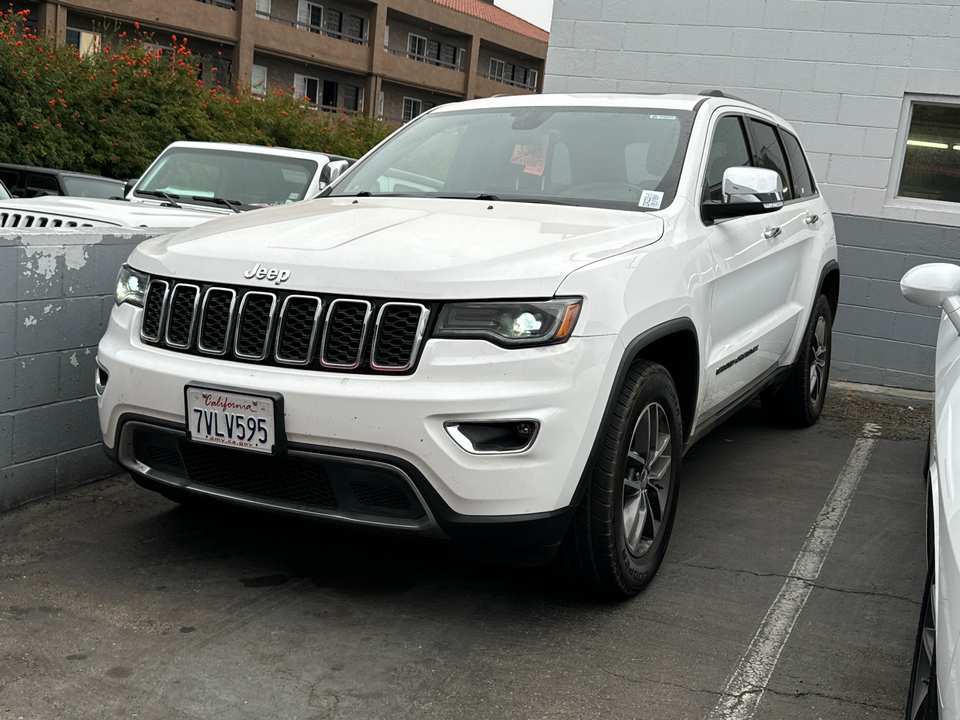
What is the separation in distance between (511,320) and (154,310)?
51.6 inches

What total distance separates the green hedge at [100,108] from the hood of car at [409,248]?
15589 millimetres

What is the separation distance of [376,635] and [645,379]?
124 centimetres

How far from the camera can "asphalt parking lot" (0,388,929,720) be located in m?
3.06

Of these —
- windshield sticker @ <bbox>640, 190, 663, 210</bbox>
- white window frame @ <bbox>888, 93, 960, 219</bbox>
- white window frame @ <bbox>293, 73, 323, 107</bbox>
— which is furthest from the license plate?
white window frame @ <bbox>293, 73, 323, 107</bbox>

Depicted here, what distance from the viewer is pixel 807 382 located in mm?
6438

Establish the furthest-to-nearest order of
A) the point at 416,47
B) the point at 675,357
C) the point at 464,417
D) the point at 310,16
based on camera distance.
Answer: the point at 416,47
the point at 310,16
the point at 675,357
the point at 464,417

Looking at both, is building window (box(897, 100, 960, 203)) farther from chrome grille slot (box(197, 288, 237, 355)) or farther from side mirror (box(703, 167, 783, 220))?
chrome grille slot (box(197, 288, 237, 355))

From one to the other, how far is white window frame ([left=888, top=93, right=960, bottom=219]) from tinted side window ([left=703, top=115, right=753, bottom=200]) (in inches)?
161

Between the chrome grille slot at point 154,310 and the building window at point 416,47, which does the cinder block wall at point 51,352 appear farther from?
the building window at point 416,47

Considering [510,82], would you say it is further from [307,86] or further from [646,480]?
A: [646,480]

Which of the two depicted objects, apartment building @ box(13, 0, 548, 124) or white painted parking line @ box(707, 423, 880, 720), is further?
apartment building @ box(13, 0, 548, 124)

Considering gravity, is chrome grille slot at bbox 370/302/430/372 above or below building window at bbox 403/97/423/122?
below

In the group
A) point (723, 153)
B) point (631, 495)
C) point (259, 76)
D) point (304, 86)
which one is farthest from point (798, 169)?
point (304, 86)

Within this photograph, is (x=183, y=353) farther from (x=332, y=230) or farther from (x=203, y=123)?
(x=203, y=123)
